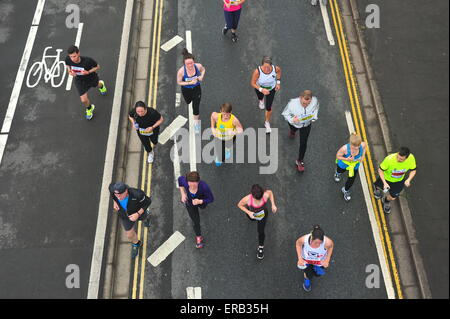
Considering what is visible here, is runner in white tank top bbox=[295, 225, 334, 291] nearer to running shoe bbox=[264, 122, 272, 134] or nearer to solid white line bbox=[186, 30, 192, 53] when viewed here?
running shoe bbox=[264, 122, 272, 134]

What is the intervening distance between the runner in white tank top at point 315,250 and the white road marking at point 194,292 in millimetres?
2367

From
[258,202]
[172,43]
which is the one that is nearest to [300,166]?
[258,202]

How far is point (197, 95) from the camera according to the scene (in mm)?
9602

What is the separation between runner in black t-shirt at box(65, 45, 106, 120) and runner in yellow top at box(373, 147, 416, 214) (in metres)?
7.26

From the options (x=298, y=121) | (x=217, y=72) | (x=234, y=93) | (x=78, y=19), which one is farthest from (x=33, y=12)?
(x=298, y=121)

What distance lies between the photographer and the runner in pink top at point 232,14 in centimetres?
1073

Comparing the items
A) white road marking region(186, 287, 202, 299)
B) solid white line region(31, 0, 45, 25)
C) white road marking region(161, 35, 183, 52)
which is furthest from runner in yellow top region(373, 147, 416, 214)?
solid white line region(31, 0, 45, 25)

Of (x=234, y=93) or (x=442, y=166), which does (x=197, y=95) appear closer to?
(x=234, y=93)

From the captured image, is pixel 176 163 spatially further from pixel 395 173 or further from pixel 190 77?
pixel 395 173

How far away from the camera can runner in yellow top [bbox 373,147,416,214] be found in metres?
7.46

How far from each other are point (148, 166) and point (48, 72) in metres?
4.70

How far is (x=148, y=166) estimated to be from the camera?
9906 mm

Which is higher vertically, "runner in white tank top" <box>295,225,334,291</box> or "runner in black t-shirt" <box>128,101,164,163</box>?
"runner in black t-shirt" <box>128,101,164,163</box>

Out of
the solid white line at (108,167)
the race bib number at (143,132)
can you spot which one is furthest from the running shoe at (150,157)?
the race bib number at (143,132)
